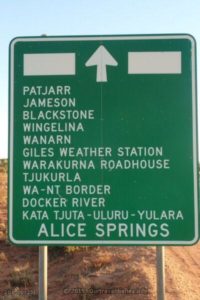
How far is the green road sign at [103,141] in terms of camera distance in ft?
12.8

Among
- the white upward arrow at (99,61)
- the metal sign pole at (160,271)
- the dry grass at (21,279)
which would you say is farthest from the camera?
the dry grass at (21,279)

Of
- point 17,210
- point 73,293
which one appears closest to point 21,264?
point 73,293

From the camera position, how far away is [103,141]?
3.97 m

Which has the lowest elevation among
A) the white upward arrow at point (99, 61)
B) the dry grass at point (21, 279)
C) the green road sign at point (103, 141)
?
the dry grass at point (21, 279)

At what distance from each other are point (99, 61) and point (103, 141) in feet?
1.98

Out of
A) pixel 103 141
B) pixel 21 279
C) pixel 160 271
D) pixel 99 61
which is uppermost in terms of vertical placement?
pixel 99 61

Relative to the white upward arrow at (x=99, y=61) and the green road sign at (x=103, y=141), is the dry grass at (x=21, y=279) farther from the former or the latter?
the white upward arrow at (x=99, y=61)

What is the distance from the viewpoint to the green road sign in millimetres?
3914

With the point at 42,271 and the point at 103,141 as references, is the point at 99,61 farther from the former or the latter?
the point at 42,271

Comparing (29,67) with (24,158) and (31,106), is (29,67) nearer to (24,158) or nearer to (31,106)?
(31,106)

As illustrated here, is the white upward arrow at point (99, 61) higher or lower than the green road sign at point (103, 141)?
higher

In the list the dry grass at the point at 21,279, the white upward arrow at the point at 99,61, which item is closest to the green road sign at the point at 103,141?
the white upward arrow at the point at 99,61

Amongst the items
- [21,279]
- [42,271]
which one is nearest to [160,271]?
[42,271]

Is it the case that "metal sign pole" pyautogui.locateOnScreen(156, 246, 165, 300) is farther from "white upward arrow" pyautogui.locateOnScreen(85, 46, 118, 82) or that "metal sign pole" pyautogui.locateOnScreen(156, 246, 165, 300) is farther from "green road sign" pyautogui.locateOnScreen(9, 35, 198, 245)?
"white upward arrow" pyautogui.locateOnScreen(85, 46, 118, 82)
